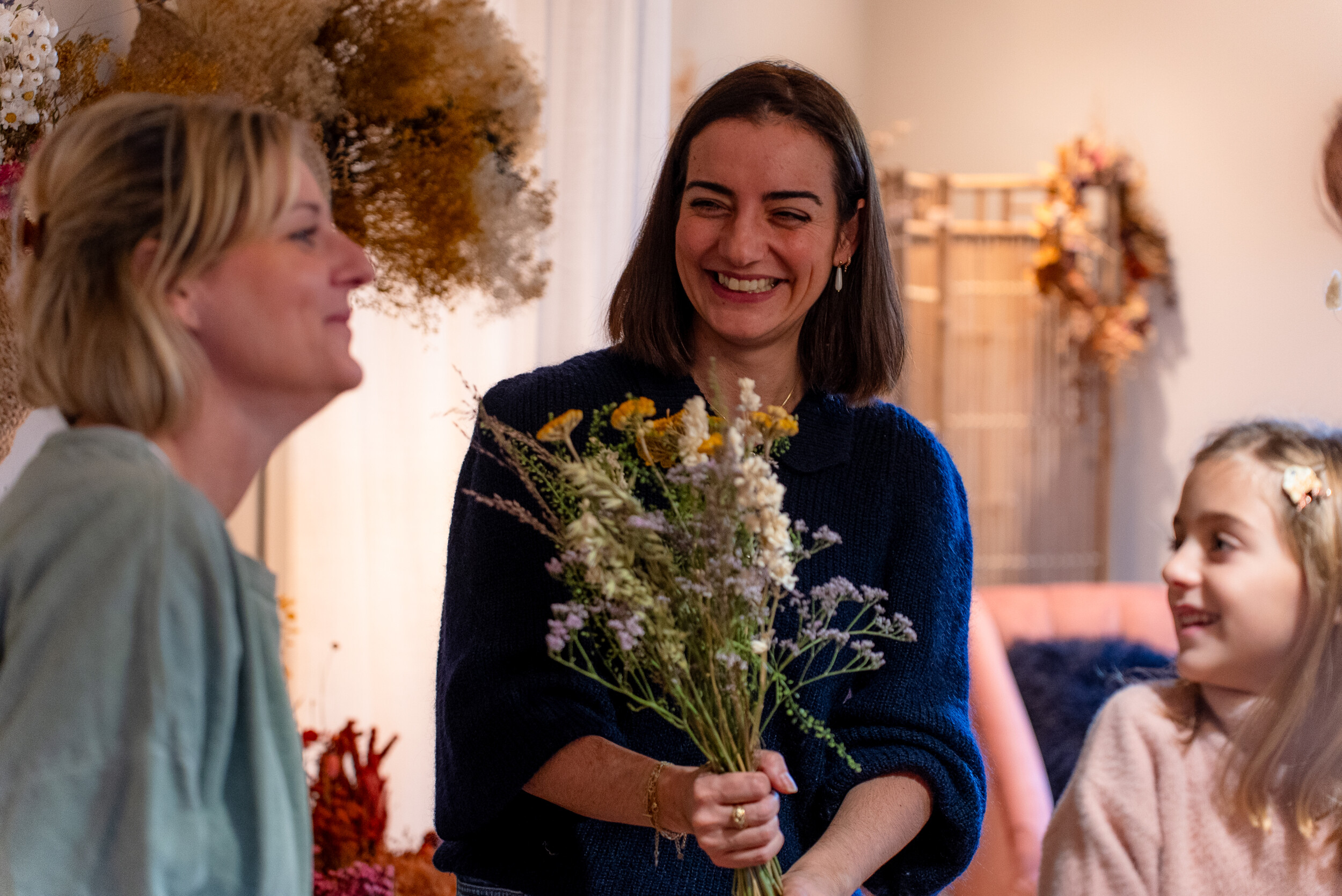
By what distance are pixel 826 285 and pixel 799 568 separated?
1.17 ft

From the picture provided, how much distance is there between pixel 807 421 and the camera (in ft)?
4.61

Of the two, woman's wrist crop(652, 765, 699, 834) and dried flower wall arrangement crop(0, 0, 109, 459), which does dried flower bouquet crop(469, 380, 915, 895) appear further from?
dried flower wall arrangement crop(0, 0, 109, 459)

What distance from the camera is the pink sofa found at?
A: 230 cm

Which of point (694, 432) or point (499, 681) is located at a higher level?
point (694, 432)

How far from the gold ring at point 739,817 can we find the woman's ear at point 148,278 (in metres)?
0.57

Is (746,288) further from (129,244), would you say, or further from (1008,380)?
(1008,380)

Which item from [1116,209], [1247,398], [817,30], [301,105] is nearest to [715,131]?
[301,105]

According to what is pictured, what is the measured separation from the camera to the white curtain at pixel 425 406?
251 cm

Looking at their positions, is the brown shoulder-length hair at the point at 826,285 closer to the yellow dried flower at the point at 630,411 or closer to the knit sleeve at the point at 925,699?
the knit sleeve at the point at 925,699

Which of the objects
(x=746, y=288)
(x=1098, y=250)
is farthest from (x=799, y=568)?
(x=1098, y=250)

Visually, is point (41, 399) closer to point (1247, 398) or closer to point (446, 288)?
point (446, 288)

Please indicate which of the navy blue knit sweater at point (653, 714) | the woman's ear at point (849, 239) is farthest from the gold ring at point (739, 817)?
the woman's ear at point (849, 239)

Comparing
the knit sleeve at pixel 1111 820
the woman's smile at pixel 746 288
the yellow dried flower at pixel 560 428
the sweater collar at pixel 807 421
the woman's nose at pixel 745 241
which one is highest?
the woman's nose at pixel 745 241

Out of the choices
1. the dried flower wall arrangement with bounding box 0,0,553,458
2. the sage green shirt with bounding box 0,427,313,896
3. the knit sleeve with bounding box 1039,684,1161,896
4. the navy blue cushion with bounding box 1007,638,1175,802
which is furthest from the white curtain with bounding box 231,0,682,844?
the sage green shirt with bounding box 0,427,313,896
